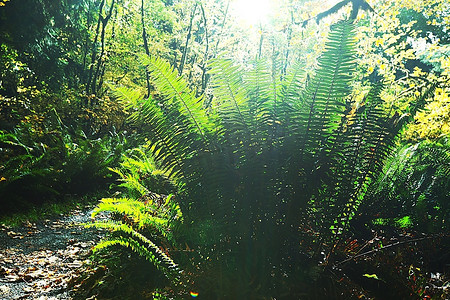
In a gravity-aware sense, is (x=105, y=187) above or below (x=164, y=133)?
below

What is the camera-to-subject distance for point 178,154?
4.16ft

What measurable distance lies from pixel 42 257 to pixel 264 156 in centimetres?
279

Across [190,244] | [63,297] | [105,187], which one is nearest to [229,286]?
[190,244]

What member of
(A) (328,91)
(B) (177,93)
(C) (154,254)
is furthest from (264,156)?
(C) (154,254)

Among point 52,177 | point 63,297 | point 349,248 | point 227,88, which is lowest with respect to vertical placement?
Answer: point 52,177

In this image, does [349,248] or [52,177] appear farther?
[52,177]

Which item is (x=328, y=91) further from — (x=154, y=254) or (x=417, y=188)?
(x=417, y=188)

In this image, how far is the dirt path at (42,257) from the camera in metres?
2.14

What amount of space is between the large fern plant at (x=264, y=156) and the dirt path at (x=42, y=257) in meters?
1.12

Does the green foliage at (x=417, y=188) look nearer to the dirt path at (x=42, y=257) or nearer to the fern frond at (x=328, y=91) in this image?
the fern frond at (x=328, y=91)

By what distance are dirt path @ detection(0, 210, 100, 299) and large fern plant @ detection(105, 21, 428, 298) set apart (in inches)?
44.0

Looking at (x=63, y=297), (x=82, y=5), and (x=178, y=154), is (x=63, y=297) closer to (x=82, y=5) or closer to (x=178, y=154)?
(x=178, y=154)

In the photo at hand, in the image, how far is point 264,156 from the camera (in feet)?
3.97

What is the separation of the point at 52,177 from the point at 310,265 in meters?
4.70
